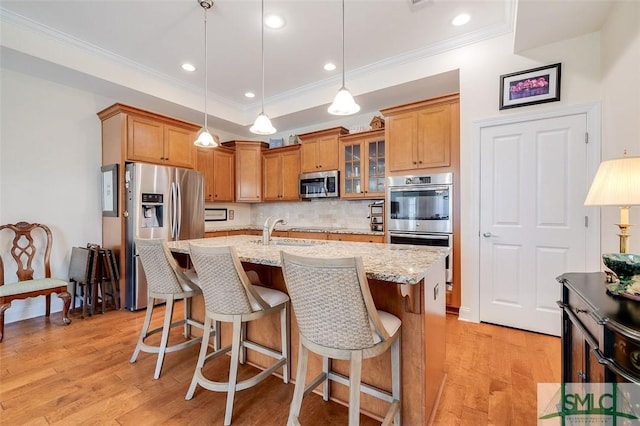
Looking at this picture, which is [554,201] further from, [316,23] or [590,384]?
[316,23]

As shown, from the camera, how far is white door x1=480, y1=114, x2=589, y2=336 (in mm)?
2520

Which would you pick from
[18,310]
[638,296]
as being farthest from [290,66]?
[18,310]

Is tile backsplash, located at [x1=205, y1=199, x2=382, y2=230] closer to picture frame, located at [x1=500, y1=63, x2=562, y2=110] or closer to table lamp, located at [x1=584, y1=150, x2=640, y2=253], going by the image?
picture frame, located at [x1=500, y1=63, x2=562, y2=110]

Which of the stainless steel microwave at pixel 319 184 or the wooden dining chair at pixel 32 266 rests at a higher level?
the stainless steel microwave at pixel 319 184

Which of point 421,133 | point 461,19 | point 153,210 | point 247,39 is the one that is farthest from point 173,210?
point 461,19

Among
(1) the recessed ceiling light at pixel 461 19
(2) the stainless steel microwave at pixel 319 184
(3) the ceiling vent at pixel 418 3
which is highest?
(1) the recessed ceiling light at pixel 461 19

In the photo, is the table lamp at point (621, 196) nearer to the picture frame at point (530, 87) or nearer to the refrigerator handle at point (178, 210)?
the picture frame at point (530, 87)

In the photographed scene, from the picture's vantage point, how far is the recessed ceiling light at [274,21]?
2652mm

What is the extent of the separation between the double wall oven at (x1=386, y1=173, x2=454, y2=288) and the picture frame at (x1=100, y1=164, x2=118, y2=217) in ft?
11.0

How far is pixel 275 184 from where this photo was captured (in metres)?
5.07

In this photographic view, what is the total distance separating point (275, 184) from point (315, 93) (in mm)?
1739

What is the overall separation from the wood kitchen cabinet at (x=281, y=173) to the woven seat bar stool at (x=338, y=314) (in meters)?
3.62

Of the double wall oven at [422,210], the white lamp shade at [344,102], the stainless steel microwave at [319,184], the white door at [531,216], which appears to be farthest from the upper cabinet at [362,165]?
the white lamp shade at [344,102]

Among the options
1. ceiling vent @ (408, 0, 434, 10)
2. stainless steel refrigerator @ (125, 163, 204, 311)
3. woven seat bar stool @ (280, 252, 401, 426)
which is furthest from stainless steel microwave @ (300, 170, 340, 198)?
woven seat bar stool @ (280, 252, 401, 426)
